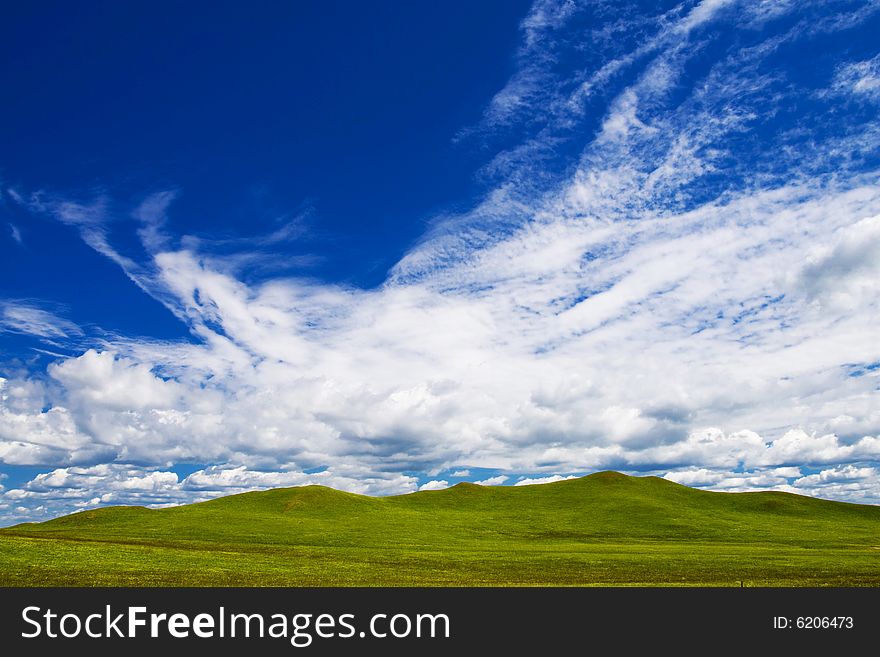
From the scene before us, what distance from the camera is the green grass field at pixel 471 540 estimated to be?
43.1m

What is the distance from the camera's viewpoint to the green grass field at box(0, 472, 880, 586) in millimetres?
43125

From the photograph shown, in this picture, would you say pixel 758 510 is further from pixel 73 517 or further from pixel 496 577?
pixel 73 517

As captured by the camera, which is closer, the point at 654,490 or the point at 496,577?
the point at 496,577

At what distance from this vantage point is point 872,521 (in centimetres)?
12406

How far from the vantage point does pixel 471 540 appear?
301 ft

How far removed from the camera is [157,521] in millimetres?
110625

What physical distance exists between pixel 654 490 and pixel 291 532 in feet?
313

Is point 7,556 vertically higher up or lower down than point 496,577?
higher up

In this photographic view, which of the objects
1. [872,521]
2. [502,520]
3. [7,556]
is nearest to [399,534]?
[502,520]
